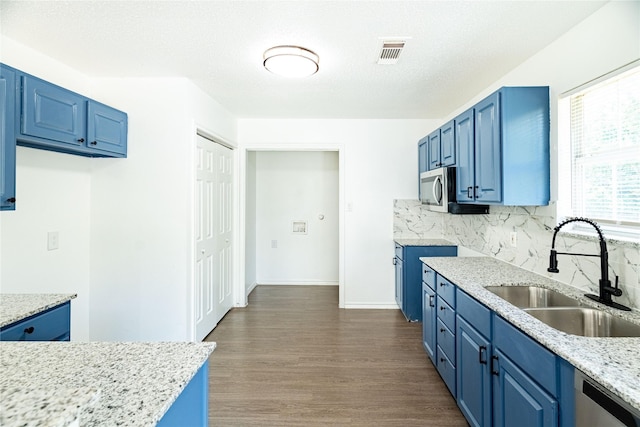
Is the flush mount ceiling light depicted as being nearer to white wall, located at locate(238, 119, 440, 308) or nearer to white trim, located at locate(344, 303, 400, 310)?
white wall, located at locate(238, 119, 440, 308)

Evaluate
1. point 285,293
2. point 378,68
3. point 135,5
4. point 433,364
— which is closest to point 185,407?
point 135,5

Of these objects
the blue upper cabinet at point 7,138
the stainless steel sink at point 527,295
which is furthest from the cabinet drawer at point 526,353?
the blue upper cabinet at point 7,138

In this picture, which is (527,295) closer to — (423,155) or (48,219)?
(423,155)

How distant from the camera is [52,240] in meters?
2.44

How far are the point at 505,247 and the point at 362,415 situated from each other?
1762mm

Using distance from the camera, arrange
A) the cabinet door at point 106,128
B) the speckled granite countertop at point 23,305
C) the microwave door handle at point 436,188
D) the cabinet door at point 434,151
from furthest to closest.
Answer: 1. the cabinet door at point 434,151
2. the microwave door handle at point 436,188
3. the cabinet door at point 106,128
4. the speckled granite countertop at point 23,305

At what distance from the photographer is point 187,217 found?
111 inches

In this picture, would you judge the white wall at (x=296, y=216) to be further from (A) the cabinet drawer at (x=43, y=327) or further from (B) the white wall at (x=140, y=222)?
(A) the cabinet drawer at (x=43, y=327)

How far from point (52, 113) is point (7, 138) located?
371 millimetres

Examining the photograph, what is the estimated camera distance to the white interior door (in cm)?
313

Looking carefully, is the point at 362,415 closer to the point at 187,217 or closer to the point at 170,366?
the point at 170,366

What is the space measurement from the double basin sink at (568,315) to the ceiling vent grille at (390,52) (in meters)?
1.70

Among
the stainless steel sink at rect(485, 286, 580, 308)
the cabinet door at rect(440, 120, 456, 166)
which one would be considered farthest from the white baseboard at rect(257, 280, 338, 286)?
the stainless steel sink at rect(485, 286, 580, 308)

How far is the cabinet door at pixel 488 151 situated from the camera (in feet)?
7.04
